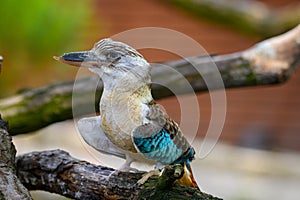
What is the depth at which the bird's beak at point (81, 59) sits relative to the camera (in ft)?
2.31

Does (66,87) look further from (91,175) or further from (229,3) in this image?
(229,3)

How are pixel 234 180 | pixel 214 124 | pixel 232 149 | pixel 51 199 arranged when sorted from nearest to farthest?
pixel 214 124
pixel 51 199
pixel 234 180
pixel 232 149

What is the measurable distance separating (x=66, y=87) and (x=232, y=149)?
99.9 inches

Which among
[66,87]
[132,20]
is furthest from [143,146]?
[132,20]

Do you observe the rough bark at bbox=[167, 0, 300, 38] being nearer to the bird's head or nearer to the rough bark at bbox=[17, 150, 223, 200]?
the rough bark at bbox=[17, 150, 223, 200]

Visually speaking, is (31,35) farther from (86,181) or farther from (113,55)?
(113,55)

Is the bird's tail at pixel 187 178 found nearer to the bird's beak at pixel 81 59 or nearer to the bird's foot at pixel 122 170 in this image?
the bird's foot at pixel 122 170

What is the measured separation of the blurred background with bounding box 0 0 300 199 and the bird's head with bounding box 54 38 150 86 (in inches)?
40.2

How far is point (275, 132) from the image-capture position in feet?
12.9

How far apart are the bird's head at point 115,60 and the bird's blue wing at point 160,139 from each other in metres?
0.05

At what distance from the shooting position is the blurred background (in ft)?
7.32

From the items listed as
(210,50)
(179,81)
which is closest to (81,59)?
(179,81)

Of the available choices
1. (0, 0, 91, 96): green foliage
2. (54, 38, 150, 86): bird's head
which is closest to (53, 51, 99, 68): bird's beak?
(54, 38, 150, 86): bird's head

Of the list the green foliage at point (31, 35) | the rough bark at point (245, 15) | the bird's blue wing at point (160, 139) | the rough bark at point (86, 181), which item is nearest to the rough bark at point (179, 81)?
the rough bark at point (86, 181)
